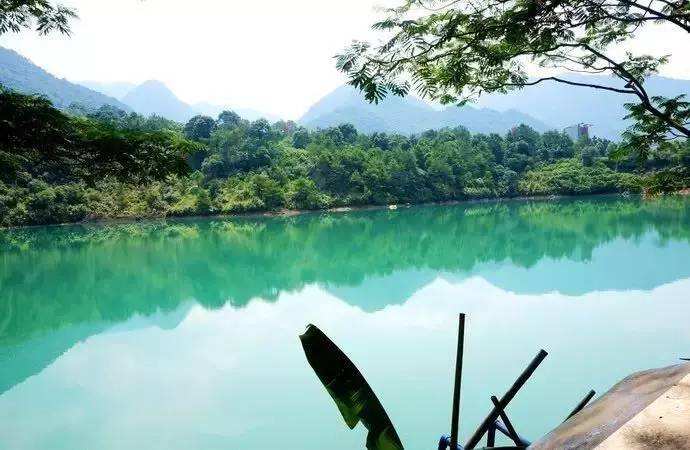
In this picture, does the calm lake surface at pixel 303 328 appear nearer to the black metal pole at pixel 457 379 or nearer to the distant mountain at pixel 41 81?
the black metal pole at pixel 457 379

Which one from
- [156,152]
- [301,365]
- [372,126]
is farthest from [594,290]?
[372,126]

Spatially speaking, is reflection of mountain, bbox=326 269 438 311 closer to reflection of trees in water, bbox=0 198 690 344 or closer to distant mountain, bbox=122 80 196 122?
reflection of trees in water, bbox=0 198 690 344

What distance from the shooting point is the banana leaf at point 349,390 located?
136 cm

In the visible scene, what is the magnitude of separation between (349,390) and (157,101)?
527 ft

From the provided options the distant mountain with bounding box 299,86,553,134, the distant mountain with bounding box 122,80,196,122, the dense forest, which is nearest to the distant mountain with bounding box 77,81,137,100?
the distant mountain with bounding box 122,80,196,122

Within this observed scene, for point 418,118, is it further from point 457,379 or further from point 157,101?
point 457,379

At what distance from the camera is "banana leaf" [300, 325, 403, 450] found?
4.47ft

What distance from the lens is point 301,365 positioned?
265 inches

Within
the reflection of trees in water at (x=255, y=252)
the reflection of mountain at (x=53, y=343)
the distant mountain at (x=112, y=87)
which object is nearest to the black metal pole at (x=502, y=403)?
the reflection of mountain at (x=53, y=343)

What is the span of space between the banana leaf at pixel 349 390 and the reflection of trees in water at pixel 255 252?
9.28 m

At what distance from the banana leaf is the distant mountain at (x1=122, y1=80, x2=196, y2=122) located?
14744cm

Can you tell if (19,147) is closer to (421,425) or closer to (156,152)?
(156,152)

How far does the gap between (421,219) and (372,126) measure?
88862 millimetres

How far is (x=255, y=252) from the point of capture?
657 inches
